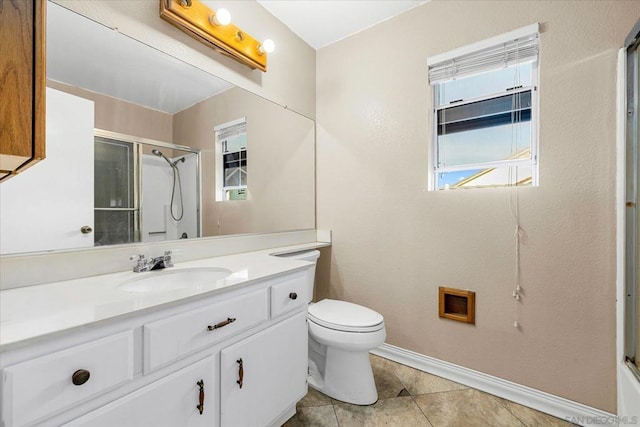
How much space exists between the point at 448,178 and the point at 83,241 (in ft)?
6.48

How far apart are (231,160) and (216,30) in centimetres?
70

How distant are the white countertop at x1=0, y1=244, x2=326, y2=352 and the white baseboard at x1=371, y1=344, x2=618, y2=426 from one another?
3.97 ft

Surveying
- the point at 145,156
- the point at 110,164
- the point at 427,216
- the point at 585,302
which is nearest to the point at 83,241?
the point at 110,164

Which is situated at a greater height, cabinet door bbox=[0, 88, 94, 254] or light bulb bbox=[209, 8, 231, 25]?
light bulb bbox=[209, 8, 231, 25]

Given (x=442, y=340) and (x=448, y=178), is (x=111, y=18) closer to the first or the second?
(x=448, y=178)

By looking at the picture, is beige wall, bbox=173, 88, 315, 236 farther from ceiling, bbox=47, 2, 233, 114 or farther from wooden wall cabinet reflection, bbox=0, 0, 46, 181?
wooden wall cabinet reflection, bbox=0, 0, 46, 181

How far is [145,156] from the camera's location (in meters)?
1.33

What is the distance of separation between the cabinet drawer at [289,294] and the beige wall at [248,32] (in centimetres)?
125

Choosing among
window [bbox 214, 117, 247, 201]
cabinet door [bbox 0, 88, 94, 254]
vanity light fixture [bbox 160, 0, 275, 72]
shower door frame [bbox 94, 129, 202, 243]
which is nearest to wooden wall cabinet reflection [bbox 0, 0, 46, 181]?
cabinet door [bbox 0, 88, 94, 254]

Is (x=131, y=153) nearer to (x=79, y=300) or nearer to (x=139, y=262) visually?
(x=139, y=262)

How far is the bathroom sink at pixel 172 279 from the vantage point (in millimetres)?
1144

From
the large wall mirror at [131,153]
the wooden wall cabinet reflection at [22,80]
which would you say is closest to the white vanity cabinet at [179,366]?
the wooden wall cabinet reflection at [22,80]

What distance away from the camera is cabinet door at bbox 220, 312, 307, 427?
1.03 m

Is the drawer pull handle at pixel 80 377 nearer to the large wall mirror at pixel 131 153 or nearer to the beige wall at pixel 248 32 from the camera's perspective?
the large wall mirror at pixel 131 153
